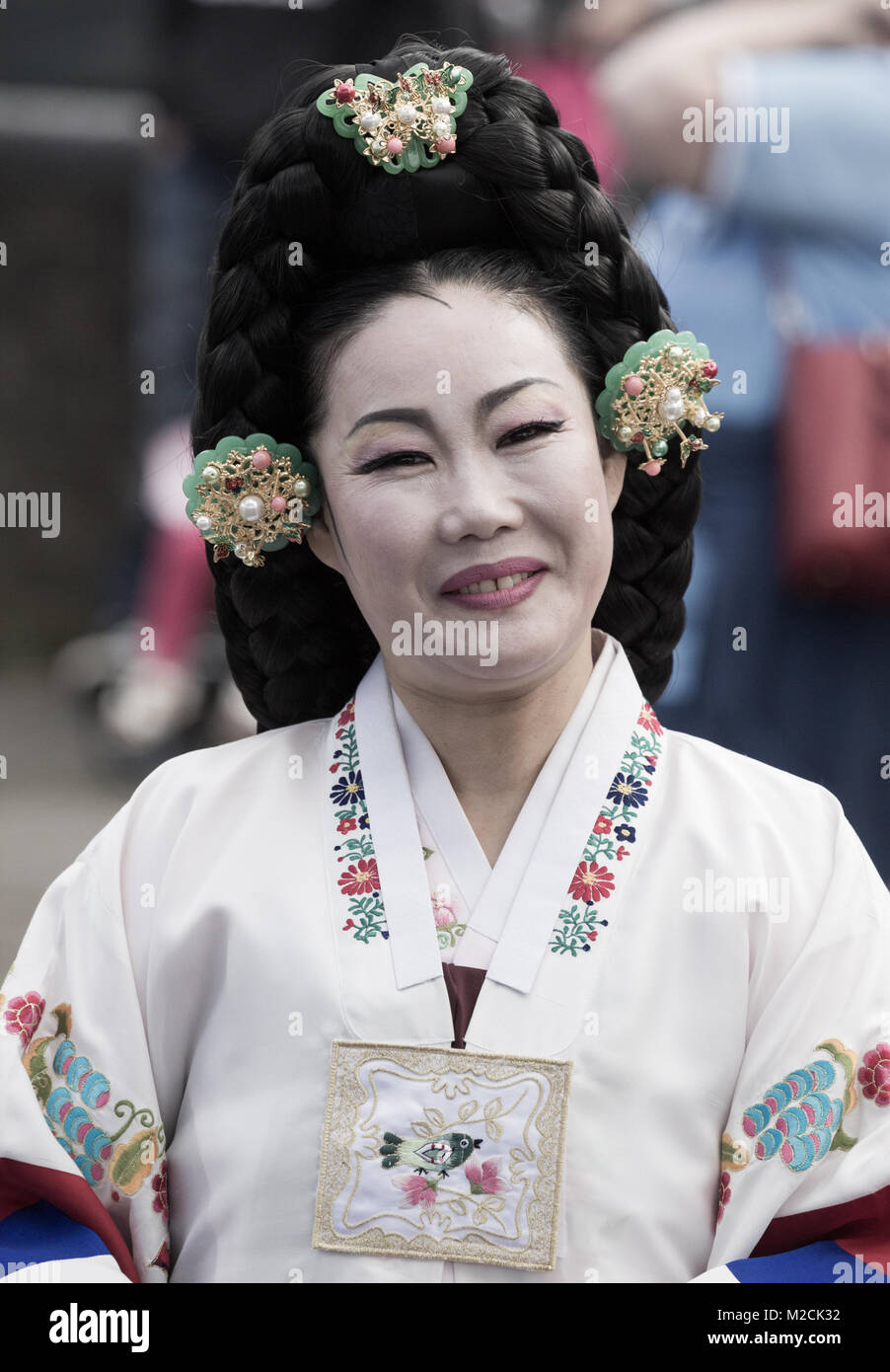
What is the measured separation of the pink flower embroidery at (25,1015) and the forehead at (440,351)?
0.67 metres

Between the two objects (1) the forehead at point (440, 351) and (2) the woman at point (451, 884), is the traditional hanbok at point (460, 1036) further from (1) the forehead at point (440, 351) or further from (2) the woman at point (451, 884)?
(1) the forehead at point (440, 351)

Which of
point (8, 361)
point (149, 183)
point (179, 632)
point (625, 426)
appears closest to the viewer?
point (625, 426)

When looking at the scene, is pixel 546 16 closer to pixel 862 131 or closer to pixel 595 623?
pixel 862 131

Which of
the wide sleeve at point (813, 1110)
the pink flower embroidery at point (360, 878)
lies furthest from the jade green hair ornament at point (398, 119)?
the wide sleeve at point (813, 1110)

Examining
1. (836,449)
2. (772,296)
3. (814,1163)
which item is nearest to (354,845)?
(814,1163)

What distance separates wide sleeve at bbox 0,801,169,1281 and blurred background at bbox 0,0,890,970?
92cm

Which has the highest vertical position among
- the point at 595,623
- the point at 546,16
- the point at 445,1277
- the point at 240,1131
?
the point at 546,16

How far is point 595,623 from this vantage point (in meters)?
2.05

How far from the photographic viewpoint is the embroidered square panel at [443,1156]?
157 cm

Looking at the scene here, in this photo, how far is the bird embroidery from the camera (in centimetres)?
159

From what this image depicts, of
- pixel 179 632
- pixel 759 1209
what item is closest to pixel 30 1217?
pixel 759 1209

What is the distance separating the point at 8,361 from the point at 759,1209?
15.2ft

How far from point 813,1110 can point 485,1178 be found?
12.5 inches

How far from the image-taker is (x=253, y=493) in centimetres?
181
